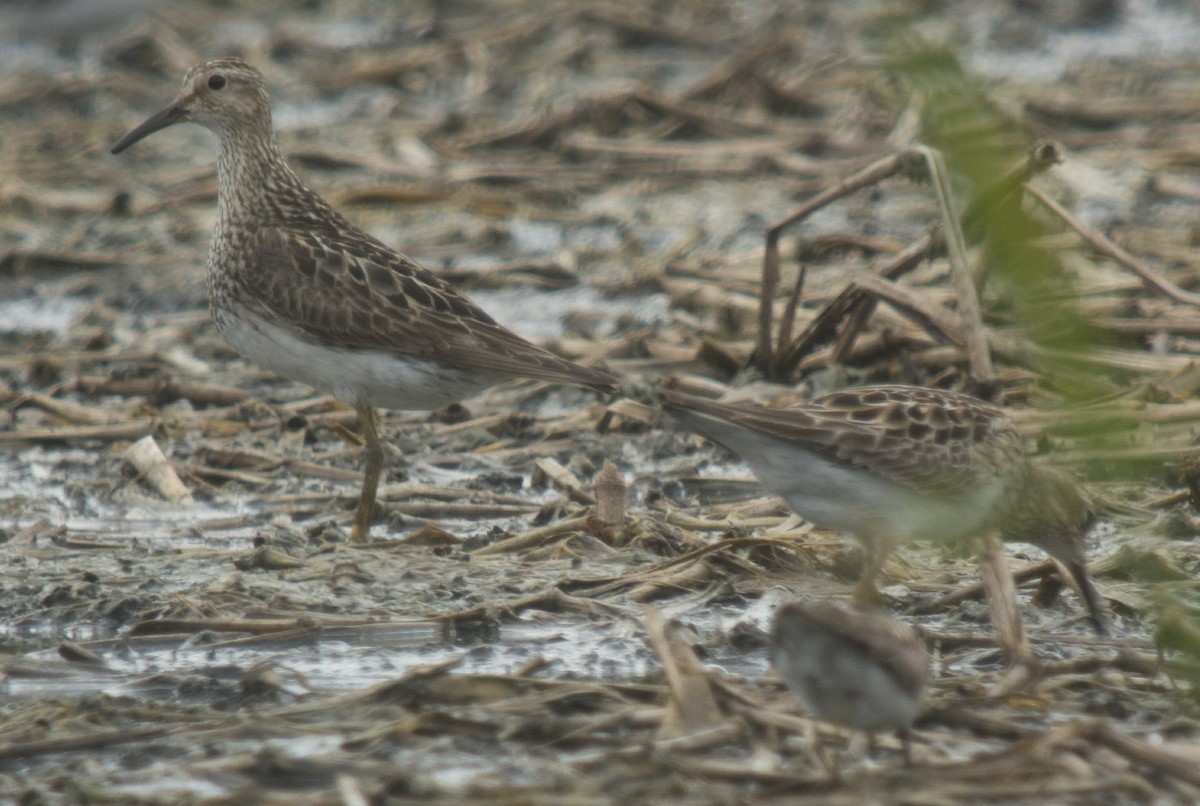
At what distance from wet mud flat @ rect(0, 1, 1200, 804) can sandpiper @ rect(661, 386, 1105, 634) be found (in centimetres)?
31

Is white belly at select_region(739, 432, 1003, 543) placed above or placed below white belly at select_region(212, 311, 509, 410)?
below

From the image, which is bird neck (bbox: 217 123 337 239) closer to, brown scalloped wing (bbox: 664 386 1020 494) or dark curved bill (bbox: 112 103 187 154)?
dark curved bill (bbox: 112 103 187 154)

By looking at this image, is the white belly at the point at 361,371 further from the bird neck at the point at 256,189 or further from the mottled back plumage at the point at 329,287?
the bird neck at the point at 256,189

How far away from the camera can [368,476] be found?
6652mm

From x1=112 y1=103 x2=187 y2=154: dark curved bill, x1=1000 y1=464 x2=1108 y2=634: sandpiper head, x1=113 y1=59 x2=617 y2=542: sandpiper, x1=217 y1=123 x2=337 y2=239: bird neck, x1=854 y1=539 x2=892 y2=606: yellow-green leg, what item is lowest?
x1=854 y1=539 x2=892 y2=606: yellow-green leg

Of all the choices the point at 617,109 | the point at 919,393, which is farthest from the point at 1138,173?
the point at 919,393

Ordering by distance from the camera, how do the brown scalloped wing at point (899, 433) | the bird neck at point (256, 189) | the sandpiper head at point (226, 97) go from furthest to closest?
the sandpiper head at point (226, 97) → the bird neck at point (256, 189) → the brown scalloped wing at point (899, 433)

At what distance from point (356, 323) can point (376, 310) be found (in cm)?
10

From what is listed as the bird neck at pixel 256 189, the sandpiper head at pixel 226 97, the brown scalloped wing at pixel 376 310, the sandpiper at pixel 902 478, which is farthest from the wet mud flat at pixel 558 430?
the sandpiper head at pixel 226 97

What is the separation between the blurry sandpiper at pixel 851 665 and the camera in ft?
12.5

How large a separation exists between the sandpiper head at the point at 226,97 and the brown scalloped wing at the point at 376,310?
90cm

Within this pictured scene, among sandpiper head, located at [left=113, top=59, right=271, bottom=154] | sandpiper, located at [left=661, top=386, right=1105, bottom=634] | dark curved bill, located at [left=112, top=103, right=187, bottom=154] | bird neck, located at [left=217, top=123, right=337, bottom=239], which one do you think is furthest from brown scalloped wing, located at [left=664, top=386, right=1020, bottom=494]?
dark curved bill, located at [left=112, top=103, right=187, bottom=154]

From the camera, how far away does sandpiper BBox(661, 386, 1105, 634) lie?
17.3 ft

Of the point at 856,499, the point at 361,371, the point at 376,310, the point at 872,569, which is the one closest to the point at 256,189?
the point at 376,310
